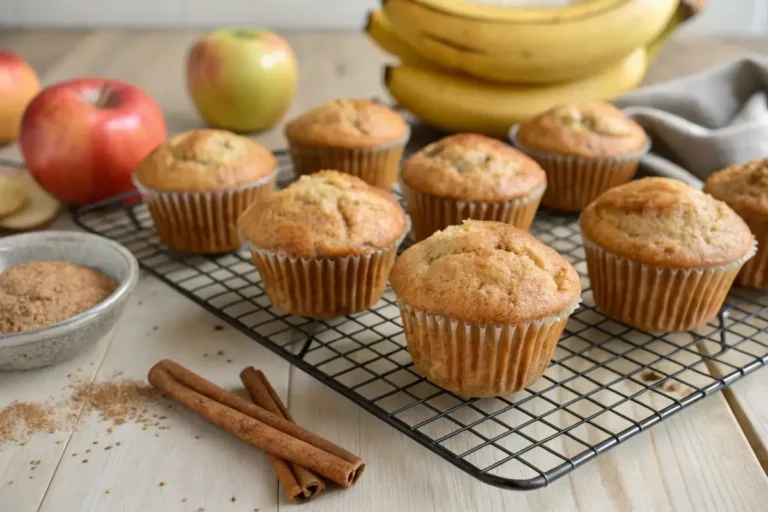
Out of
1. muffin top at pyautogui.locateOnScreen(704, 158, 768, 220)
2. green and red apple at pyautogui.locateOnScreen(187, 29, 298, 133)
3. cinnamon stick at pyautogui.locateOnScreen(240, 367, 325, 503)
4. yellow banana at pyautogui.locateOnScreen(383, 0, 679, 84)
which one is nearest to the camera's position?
cinnamon stick at pyautogui.locateOnScreen(240, 367, 325, 503)

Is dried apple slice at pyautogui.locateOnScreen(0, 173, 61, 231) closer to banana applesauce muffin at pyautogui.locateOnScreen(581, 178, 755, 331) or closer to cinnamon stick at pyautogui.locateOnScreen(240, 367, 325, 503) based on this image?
cinnamon stick at pyautogui.locateOnScreen(240, 367, 325, 503)

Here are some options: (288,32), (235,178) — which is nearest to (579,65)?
(235,178)

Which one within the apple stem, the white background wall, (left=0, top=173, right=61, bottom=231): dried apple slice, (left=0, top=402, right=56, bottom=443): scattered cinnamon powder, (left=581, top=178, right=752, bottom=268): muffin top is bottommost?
the white background wall

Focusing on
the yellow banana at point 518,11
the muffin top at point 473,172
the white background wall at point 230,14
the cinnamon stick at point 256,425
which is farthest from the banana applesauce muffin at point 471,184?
the white background wall at point 230,14

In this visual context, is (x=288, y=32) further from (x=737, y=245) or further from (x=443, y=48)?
(x=737, y=245)

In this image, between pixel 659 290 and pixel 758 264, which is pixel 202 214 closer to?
pixel 659 290

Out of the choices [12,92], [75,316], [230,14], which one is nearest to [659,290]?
[75,316]

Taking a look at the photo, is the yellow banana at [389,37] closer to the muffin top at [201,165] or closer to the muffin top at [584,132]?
the muffin top at [584,132]

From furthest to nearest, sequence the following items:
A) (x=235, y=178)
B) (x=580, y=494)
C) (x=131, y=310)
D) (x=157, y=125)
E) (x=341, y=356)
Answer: (x=157, y=125), (x=235, y=178), (x=131, y=310), (x=341, y=356), (x=580, y=494)

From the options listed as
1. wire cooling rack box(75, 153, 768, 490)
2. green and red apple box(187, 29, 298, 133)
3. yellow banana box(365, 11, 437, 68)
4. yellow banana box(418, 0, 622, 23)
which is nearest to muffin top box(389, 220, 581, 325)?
wire cooling rack box(75, 153, 768, 490)
